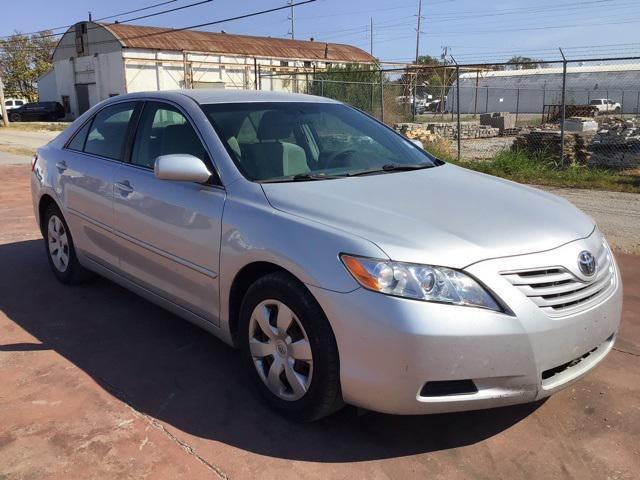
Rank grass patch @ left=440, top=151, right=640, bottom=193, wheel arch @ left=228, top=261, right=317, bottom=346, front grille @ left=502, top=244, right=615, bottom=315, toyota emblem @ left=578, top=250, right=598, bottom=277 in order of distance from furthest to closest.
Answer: grass patch @ left=440, top=151, right=640, bottom=193 → wheel arch @ left=228, top=261, right=317, bottom=346 → toyota emblem @ left=578, top=250, right=598, bottom=277 → front grille @ left=502, top=244, right=615, bottom=315

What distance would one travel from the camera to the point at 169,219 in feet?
11.8

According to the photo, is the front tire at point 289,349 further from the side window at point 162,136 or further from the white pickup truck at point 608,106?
the white pickup truck at point 608,106

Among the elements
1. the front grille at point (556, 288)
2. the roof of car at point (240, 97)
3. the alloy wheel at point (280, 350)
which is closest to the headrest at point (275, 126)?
the roof of car at point (240, 97)

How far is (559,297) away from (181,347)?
2412 millimetres

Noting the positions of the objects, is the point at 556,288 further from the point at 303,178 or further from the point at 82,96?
the point at 82,96

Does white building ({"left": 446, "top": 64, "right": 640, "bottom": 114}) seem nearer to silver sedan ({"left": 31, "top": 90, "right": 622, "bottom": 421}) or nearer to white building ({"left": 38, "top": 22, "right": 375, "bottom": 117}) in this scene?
white building ({"left": 38, "top": 22, "right": 375, "bottom": 117})

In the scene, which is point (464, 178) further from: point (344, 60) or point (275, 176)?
point (344, 60)

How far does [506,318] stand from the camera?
2504 millimetres

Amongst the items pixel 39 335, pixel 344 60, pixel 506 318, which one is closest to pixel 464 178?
pixel 506 318

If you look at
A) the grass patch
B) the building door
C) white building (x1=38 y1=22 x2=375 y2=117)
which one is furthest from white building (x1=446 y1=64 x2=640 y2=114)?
the grass patch

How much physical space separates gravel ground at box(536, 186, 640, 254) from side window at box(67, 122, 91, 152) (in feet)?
17.5

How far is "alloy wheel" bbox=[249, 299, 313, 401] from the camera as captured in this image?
2.87 m

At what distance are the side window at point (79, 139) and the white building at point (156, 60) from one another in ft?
100

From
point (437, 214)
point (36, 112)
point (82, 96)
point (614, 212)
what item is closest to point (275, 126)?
point (437, 214)
